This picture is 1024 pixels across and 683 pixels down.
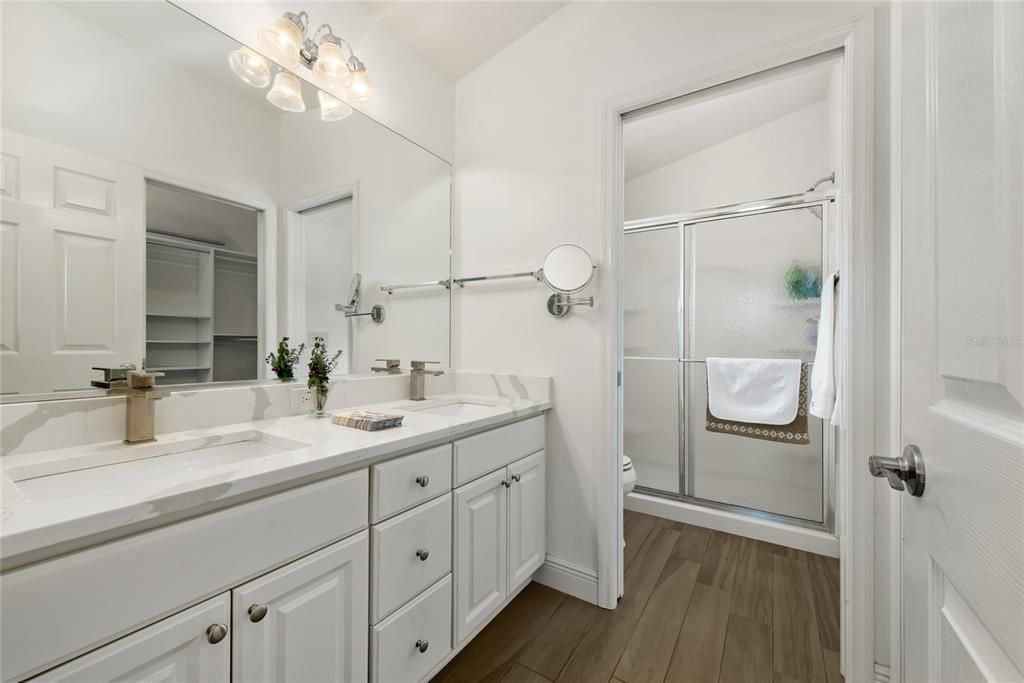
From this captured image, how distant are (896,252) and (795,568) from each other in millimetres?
1905

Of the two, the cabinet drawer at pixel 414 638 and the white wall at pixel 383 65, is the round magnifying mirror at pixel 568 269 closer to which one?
the white wall at pixel 383 65

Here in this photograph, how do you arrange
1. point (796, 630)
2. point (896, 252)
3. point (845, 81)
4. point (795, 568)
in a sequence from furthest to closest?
point (795, 568)
point (796, 630)
point (845, 81)
point (896, 252)

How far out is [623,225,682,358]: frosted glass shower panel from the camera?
2684 millimetres

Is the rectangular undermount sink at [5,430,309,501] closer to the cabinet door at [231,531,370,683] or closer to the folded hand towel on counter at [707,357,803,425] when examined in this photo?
the cabinet door at [231,531,370,683]

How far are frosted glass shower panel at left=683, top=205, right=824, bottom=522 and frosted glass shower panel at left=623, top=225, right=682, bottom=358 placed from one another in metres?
0.11

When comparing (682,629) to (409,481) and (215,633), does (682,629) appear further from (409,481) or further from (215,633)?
(215,633)

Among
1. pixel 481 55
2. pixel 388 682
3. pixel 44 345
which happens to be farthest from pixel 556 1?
pixel 388 682

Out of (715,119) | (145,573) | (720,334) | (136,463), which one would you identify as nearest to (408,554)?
(145,573)

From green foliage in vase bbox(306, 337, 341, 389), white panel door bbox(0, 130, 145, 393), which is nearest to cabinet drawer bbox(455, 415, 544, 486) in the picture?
green foliage in vase bbox(306, 337, 341, 389)

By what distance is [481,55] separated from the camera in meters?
2.00

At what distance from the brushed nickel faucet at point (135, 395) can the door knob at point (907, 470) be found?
4.90 feet

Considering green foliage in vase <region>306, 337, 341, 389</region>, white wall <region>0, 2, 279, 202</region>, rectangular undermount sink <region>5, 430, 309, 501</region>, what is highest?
white wall <region>0, 2, 279, 202</region>

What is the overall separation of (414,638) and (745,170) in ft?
10.4

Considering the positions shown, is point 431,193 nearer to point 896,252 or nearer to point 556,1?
point 556,1
